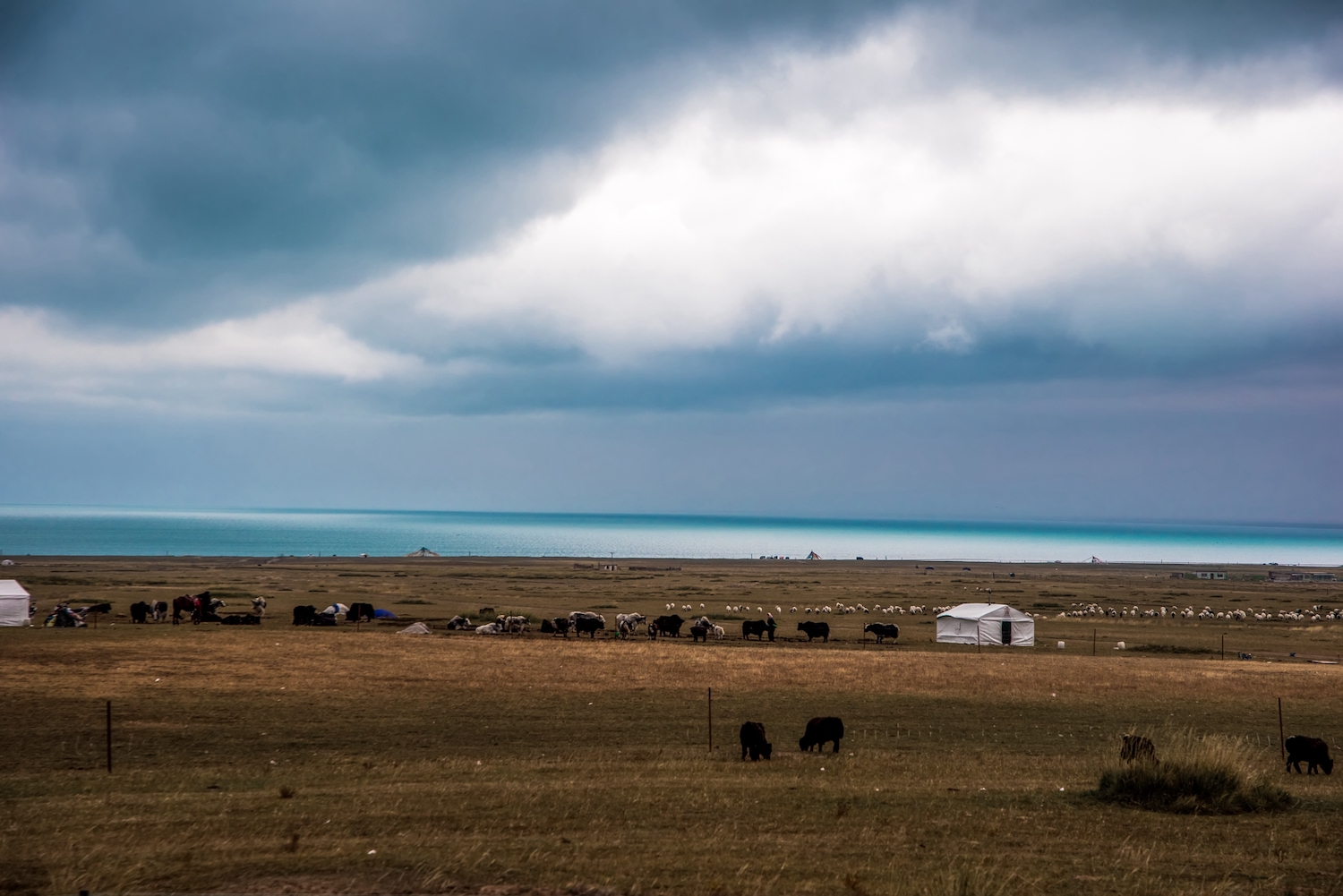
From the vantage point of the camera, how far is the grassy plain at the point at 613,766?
10.9 meters

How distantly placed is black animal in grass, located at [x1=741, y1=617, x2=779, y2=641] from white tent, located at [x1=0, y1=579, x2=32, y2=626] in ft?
128

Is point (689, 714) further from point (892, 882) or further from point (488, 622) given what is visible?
point (488, 622)

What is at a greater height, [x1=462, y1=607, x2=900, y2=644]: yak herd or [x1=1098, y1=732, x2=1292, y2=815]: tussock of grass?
[x1=1098, y1=732, x2=1292, y2=815]: tussock of grass

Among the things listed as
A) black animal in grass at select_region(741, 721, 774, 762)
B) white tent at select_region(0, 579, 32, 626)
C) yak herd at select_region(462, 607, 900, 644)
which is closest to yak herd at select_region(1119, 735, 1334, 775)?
black animal in grass at select_region(741, 721, 774, 762)

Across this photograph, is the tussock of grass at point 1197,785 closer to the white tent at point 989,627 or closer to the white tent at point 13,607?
the white tent at point 989,627

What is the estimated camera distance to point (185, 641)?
41.7 meters

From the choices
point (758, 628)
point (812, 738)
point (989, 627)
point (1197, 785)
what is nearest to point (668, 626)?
point (758, 628)

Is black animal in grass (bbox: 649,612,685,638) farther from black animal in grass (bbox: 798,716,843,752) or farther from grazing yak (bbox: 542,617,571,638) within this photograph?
black animal in grass (bbox: 798,716,843,752)

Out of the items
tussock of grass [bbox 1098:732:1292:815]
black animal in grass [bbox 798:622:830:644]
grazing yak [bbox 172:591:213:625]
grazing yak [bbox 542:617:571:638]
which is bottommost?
black animal in grass [bbox 798:622:830:644]

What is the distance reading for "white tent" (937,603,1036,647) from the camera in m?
53.7

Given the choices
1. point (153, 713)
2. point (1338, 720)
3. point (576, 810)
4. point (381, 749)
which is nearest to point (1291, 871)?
point (576, 810)

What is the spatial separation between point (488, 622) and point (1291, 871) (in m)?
47.6

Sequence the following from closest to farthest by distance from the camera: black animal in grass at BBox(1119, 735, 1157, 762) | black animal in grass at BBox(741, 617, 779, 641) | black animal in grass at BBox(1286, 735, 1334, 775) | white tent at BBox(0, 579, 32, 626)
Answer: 1. black animal in grass at BBox(1119, 735, 1157, 762)
2. black animal in grass at BBox(1286, 735, 1334, 775)
3. white tent at BBox(0, 579, 32, 626)
4. black animal in grass at BBox(741, 617, 779, 641)

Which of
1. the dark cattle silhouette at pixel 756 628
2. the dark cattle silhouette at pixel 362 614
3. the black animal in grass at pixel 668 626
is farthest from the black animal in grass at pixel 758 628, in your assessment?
the dark cattle silhouette at pixel 362 614
